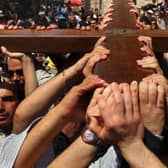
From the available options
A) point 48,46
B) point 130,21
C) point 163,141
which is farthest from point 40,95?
point 163,141

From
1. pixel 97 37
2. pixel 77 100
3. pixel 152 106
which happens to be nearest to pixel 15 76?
pixel 97 37

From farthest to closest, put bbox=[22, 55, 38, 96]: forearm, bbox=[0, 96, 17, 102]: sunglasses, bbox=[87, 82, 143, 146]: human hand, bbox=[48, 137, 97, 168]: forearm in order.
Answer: bbox=[0, 96, 17, 102]: sunglasses < bbox=[22, 55, 38, 96]: forearm < bbox=[48, 137, 97, 168]: forearm < bbox=[87, 82, 143, 146]: human hand

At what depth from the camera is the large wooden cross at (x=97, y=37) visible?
1.63m

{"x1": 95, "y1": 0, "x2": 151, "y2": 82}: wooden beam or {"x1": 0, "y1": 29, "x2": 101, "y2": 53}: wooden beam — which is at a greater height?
{"x1": 95, "y1": 0, "x2": 151, "y2": 82}: wooden beam

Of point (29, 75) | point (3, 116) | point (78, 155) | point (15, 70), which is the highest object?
point (78, 155)

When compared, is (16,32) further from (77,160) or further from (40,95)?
(77,160)

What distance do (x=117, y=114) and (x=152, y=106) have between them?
11 cm

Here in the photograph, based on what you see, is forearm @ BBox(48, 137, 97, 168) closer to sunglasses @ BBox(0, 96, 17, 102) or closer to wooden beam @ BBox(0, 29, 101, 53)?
wooden beam @ BBox(0, 29, 101, 53)

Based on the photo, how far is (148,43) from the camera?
1.80m

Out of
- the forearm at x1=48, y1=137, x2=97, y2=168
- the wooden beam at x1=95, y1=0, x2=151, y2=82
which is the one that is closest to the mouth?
the wooden beam at x1=95, y1=0, x2=151, y2=82

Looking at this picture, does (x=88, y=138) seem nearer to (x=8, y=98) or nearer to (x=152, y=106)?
(x=152, y=106)

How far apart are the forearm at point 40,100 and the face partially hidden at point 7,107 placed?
1.46 ft

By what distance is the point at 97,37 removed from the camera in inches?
80.8

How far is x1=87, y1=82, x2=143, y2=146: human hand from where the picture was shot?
4.37ft
